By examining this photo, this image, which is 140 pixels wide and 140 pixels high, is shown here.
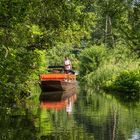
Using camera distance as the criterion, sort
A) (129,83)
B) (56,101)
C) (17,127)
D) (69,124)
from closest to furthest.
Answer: (17,127) → (69,124) → (56,101) → (129,83)

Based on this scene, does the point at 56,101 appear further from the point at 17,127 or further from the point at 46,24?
the point at 46,24

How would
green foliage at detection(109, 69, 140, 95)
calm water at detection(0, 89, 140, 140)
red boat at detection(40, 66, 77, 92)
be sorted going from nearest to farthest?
calm water at detection(0, 89, 140, 140) < green foliage at detection(109, 69, 140, 95) < red boat at detection(40, 66, 77, 92)

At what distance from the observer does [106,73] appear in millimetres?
43281

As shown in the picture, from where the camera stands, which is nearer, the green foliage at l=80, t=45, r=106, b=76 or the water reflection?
the water reflection

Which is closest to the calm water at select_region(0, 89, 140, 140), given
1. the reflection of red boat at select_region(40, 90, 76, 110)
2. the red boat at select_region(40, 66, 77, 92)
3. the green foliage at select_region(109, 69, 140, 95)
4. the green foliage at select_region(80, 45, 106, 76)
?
the reflection of red boat at select_region(40, 90, 76, 110)

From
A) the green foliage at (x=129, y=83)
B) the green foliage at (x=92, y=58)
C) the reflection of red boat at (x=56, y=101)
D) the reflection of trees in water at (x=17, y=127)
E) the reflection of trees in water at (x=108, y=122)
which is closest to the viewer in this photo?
the reflection of trees in water at (x=17, y=127)

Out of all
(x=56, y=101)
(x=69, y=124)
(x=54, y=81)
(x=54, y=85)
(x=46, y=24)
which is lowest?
(x=69, y=124)

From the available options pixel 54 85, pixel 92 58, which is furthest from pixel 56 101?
pixel 92 58

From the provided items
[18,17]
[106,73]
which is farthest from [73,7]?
[106,73]

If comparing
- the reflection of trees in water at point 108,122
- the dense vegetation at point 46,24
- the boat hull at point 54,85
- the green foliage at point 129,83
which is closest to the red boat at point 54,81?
the boat hull at point 54,85

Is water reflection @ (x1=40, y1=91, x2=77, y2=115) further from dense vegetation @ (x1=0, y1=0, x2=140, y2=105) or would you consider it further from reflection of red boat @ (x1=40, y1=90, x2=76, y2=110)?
dense vegetation @ (x1=0, y1=0, x2=140, y2=105)

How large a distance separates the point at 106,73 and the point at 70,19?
30697 mm

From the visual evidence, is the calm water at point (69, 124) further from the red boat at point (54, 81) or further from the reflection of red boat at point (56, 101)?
the red boat at point (54, 81)

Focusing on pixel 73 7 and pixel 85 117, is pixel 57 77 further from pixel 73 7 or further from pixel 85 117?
pixel 73 7
